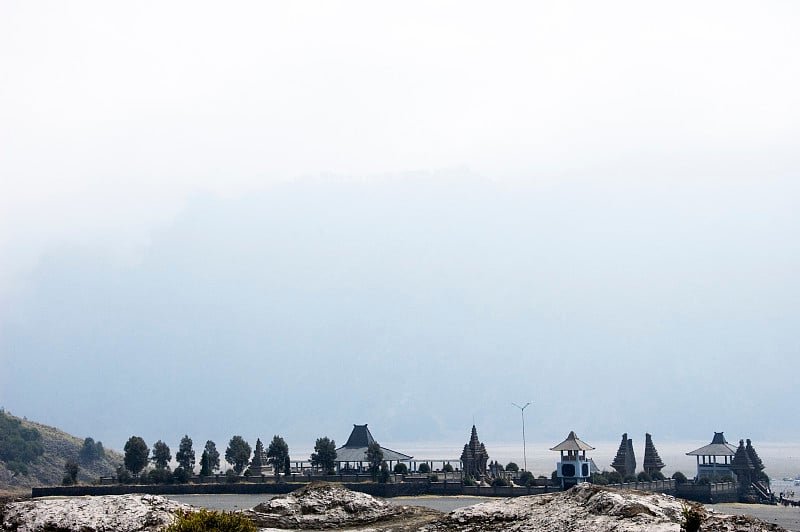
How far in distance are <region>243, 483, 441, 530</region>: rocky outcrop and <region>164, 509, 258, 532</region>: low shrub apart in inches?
250

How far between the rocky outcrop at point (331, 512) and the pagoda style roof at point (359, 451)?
Result: 130 m

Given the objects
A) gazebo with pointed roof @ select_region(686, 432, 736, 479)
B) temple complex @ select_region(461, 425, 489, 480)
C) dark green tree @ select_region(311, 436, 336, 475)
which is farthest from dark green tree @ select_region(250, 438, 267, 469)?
gazebo with pointed roof @ select_region(686, 432, 736, 479)

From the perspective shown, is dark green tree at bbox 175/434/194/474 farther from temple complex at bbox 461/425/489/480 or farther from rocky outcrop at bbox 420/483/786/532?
rocky outcrop at bbox 420/483/786/532

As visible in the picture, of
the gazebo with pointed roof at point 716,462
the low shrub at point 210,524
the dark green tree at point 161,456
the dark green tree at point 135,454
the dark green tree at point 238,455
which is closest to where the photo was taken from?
the low shrub at point 210,524

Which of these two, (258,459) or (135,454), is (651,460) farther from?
(135,454)

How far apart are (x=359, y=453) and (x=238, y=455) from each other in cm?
2242

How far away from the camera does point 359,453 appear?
171875 mm

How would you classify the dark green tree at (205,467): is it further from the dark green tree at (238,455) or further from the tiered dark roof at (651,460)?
the tiered dark roof at (651,460)

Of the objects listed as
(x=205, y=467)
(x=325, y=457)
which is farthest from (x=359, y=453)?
(x=205, y=467)

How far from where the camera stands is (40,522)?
31.5m

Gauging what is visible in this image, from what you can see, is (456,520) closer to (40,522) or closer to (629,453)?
(40,522)

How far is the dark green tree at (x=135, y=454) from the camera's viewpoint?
171 m

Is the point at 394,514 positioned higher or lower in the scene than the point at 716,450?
lower

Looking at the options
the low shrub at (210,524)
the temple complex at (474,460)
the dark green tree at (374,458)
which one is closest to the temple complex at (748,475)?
the temple complex at (474,460)
